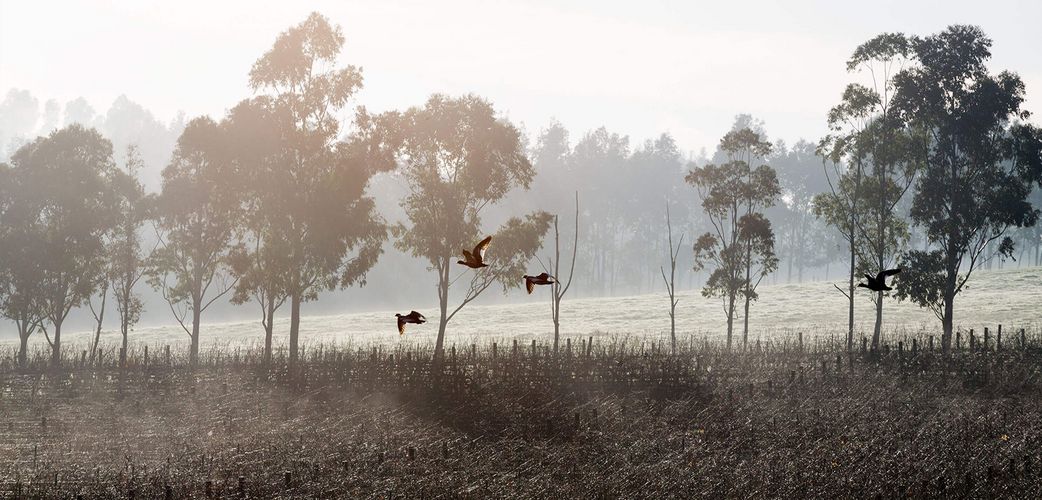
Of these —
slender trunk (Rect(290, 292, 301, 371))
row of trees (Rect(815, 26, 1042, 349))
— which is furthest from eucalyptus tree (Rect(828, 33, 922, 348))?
slender trunk (Rect(290, 292, 301, 371))

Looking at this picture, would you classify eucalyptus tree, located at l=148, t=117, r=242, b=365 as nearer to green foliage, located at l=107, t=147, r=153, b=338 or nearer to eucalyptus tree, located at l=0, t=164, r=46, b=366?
green foliage, located at l=107, t=147, r=153, b=338

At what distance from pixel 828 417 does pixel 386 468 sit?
1152 centimetres

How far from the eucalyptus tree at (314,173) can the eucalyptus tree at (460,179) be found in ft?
4.94

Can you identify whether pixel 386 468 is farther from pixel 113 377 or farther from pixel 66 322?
pixel 66 322

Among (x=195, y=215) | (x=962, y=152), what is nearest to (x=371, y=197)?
(x=195, y=215)

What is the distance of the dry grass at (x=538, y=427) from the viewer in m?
17.5

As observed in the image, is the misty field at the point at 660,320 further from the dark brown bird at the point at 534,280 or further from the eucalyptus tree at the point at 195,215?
the dark brown bird at the point at 534,280

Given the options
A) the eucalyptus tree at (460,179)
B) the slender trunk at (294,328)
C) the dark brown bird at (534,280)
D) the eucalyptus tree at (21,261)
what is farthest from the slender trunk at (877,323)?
the eucalyptus tree at (21,261)

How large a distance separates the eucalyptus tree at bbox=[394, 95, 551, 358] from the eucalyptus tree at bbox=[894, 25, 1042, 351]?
1818cm

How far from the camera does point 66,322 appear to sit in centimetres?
10438

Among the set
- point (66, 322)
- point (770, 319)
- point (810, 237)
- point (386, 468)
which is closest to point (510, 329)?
point (770, 319)

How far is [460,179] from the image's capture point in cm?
3900

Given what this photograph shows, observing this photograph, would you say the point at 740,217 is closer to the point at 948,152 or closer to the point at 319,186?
the point at 948,152

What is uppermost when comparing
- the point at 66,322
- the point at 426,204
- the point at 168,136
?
the point at 168,136
